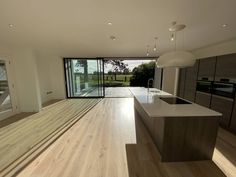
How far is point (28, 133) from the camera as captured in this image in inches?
A: 122

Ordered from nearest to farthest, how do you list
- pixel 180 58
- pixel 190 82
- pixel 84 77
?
pixel 180 58, pixel 190 82, pixel 84 77

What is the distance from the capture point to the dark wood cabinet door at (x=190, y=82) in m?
4.56

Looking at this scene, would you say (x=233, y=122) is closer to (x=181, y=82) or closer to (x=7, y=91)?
(x=181, y=82)

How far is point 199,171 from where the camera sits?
194cm

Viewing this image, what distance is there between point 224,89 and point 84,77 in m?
6.24

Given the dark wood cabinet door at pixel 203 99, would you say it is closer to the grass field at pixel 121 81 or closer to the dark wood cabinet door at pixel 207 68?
the dark wood cabinet door at pixel 207 68

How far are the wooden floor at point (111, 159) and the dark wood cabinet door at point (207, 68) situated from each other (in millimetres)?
1665

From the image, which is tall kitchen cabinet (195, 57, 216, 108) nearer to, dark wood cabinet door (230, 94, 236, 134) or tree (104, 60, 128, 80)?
dark wood cabinet door (230, 94, 236, 134)

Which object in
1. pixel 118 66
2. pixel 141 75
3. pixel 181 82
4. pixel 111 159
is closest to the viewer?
pixel 111 159

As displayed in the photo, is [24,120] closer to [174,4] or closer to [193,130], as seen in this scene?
[193,130]

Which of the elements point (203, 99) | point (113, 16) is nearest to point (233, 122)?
point (203, 99)

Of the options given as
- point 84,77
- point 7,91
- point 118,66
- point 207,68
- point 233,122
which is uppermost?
point 118,66

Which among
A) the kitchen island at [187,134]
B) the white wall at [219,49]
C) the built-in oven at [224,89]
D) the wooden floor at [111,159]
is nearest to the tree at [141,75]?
the white wall at [219,49]

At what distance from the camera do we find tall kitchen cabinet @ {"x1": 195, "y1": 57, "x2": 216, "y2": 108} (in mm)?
3738
